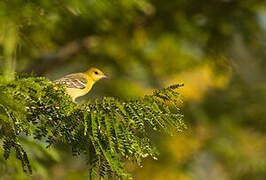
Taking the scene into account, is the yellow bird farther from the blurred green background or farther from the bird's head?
the blurred green background

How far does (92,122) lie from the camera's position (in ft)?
3.59

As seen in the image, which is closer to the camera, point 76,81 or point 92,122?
point 92,122

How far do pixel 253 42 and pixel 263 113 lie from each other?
2.12 m

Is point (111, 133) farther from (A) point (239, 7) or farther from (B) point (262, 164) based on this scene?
(B) point (262, 164)

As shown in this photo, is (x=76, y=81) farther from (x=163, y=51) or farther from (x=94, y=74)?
(x=163, y=51)

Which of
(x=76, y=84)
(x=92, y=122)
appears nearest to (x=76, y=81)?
(x=76, y=84)

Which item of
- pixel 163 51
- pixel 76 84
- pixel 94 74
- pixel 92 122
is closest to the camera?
pixel 92 122

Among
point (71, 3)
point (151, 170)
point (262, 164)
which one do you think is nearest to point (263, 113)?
point (262, 164)

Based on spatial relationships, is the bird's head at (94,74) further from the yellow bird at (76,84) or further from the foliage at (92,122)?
the foliage at (92,122)

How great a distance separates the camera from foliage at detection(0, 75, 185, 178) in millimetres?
1078

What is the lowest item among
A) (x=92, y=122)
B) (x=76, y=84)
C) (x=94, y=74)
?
(x=92, y=122)

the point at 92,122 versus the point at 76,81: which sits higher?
the point at 76,81

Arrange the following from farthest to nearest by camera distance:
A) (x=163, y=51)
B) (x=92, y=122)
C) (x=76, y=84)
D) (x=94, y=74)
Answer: (x=163, y=51) → (x=94, y=74) → (x=76, y=84) → (x=92, y=122)

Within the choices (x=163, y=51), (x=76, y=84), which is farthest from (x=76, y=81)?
(x=163, y=51)
